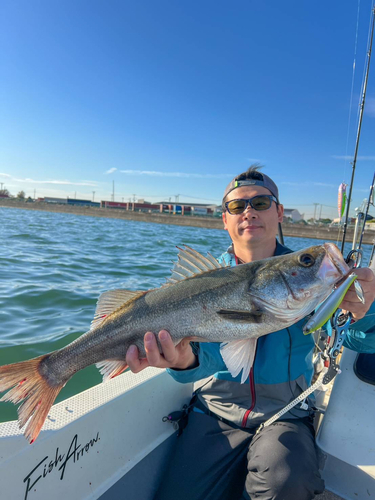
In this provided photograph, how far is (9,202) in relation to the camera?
78875 millimetres

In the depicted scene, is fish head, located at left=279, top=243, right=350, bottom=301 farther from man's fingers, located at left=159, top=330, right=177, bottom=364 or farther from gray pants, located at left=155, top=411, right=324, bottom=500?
gray pants, located at left=155, top=411, right=324, bottom=500

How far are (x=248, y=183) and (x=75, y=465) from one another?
2869 millimetres

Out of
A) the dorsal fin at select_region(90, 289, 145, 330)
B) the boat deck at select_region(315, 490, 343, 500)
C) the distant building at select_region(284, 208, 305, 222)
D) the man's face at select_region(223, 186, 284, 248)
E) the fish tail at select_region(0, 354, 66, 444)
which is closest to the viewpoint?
the fish tail at select_region(0, 354, 66, 444)

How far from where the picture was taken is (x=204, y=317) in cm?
227

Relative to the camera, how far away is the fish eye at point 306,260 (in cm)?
222

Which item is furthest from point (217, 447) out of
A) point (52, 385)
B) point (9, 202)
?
point (9, 202)

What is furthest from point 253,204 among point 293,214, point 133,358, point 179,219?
point 293,214

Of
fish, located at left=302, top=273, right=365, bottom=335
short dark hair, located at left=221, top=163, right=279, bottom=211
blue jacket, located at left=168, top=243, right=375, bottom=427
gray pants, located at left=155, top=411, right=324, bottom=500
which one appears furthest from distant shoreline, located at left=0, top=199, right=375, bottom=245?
fish, located at left=302, top=273, right=365, bottom=335

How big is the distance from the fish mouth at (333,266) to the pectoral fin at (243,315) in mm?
492

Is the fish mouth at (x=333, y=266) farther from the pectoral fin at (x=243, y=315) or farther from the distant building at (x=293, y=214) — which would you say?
the distant building at (x=293, y=214)

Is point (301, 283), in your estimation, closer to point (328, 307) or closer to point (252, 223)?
point (328, 307)

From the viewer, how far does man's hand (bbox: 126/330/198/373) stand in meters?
2.28

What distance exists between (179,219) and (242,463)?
60.8 m

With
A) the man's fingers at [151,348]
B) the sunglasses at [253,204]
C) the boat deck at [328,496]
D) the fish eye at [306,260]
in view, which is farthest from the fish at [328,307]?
the boat deck at [328,496]
